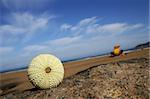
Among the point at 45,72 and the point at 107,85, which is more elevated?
the point at 45,72

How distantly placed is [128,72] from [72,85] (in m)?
1.58

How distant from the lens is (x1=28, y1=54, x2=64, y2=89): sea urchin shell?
20.4 feet

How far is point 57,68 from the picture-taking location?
6.38 metres

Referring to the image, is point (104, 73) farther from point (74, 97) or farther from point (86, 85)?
point (74, 97)

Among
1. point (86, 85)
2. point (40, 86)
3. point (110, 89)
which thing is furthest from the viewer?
point (40, 86)

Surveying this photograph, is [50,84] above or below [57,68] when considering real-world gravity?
below

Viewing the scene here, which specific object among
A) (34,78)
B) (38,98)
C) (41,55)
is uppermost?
(41,55)

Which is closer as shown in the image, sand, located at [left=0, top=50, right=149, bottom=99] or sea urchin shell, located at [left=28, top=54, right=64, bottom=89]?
sand, located at [left=0, top=50, right=149, bottom=99]

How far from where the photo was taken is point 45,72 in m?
6.25

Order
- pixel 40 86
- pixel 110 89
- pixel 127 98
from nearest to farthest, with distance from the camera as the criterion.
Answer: pixel 127 98 < pixel 110 89 < pixel 40 86

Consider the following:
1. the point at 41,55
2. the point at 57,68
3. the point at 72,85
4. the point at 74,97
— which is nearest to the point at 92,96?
the point at 74,97

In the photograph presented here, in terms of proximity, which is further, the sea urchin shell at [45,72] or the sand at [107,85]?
the sea urchin shell at [45,72]

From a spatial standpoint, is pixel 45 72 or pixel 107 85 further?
pixel 45 72

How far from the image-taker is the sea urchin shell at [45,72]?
6.21 m
